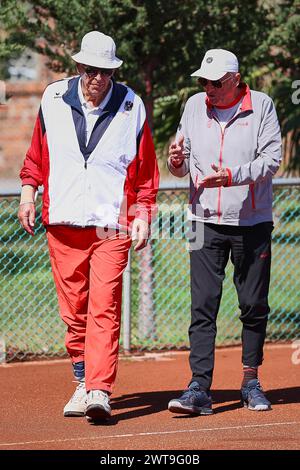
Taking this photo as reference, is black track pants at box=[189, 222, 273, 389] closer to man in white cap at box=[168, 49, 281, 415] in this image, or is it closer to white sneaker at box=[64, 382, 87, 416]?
man in white cap at box=[168, 49, 281, 415]

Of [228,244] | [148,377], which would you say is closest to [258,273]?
[228,244]

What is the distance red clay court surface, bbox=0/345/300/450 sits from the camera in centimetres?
652

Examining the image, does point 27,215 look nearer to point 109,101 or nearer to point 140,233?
point 140,233

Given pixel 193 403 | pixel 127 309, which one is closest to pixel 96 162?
pixel 193 403

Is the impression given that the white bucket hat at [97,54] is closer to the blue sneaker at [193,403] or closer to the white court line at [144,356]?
the blue sneaker at [193,403]

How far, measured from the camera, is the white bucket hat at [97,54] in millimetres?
7148

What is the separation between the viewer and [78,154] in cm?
730

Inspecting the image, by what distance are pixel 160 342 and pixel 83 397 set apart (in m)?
3.50

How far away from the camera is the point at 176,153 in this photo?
734cm

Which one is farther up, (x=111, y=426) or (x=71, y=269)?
(x=71, y=269)

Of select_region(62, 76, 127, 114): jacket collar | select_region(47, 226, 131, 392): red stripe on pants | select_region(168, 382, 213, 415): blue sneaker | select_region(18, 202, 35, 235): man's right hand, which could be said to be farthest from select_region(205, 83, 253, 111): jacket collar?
select_region(168, 382, 213, 415): blue sneaker

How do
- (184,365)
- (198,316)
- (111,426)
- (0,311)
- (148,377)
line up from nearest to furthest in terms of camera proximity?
(111,426) < (198,316) < (148,377) < (184,365) < (0,311)

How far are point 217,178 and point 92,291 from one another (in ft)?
3.26

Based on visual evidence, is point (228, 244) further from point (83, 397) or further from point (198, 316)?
point (83, 397)
